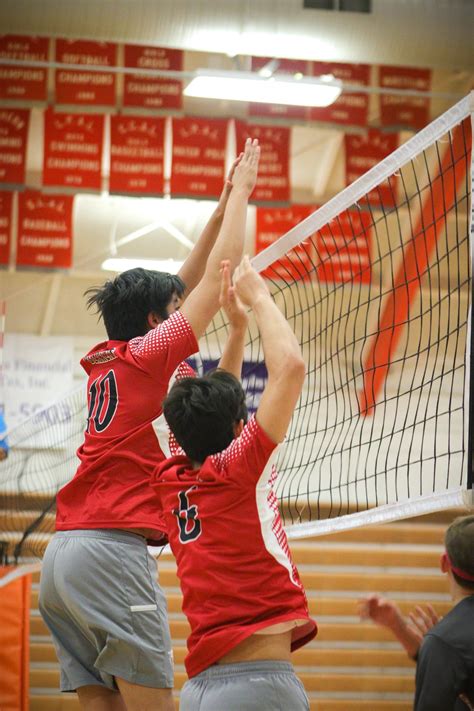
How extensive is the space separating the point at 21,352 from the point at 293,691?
35.6ft

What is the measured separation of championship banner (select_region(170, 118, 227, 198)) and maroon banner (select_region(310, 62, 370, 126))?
1141mm

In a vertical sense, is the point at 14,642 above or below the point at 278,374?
below

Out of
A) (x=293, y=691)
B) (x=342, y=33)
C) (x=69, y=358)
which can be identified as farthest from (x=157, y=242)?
(x=293, y=691)

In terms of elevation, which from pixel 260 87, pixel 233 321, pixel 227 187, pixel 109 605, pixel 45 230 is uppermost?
pixel 260 87

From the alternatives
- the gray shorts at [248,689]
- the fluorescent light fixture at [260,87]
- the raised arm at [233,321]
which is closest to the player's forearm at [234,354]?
the raised arm at [233,321]

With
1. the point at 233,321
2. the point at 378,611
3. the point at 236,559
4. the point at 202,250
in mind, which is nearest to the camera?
the point at 236,559

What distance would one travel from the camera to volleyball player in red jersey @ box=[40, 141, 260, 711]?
3137 millimetres

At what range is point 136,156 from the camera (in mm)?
10617

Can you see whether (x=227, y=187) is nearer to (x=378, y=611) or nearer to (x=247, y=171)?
(x=247, y=171)

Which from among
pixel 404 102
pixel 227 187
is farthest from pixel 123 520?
pixel 404 102

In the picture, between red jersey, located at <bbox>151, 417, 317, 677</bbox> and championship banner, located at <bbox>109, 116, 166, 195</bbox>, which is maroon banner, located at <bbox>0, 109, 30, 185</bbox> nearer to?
championship banner, located at <bbox>109, 116, 166, 195</bbox>

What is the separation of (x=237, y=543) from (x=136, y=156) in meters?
8.53

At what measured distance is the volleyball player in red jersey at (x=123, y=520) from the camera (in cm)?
314

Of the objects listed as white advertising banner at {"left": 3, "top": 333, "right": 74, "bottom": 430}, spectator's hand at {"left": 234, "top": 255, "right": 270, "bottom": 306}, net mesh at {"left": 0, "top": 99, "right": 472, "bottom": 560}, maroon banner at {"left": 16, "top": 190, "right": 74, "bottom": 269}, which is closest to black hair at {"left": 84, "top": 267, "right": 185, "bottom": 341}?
spectator's hand at {"left": 234, "top": 255, "right": 270, "bottom": 306}
